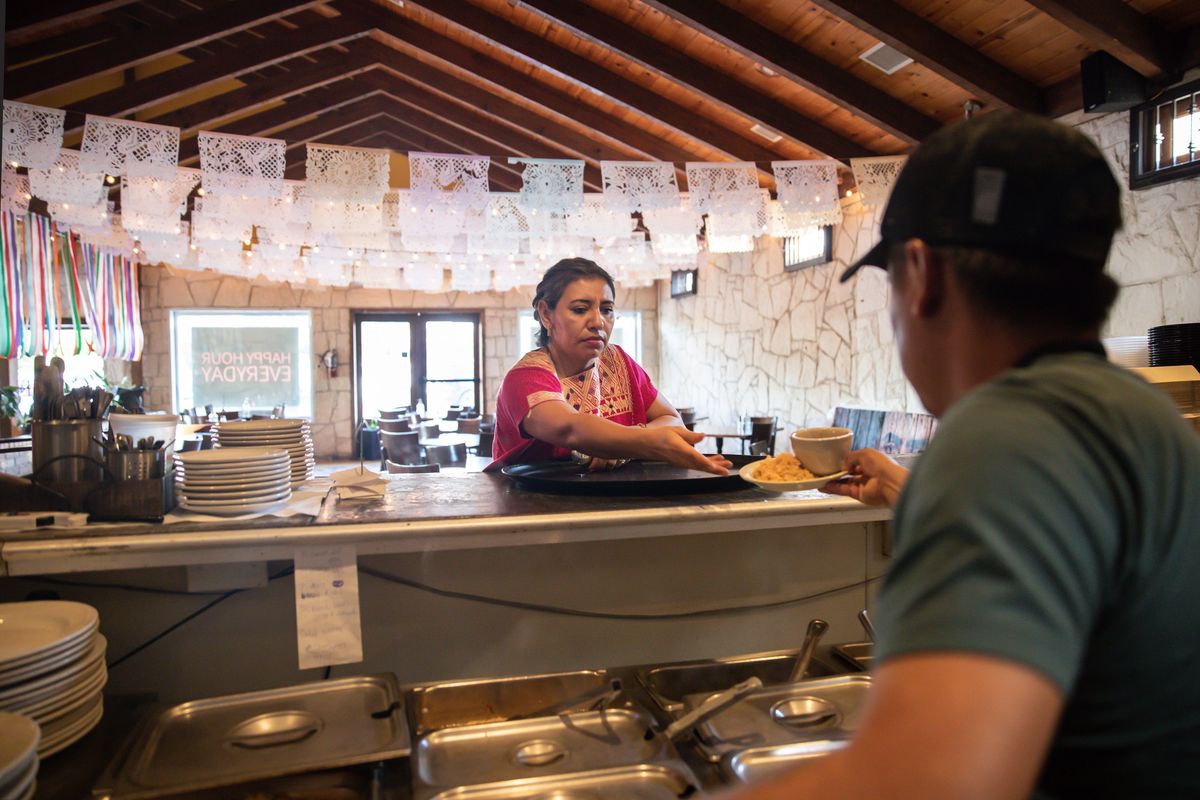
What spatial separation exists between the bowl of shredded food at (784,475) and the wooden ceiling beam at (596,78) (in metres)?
4.65

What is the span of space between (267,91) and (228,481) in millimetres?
6083

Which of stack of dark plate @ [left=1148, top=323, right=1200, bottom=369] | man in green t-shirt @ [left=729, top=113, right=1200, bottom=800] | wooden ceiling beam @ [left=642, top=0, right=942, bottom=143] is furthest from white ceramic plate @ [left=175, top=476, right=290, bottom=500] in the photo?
stack of dark plate @ [left=1148, top=323, right=1200, bottom=369]

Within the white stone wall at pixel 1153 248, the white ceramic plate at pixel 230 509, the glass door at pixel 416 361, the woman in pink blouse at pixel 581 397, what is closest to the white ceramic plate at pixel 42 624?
the white ceramic plate at pixel 230 509

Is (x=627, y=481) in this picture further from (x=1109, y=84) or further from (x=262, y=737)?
A: (x=1109, y=84)

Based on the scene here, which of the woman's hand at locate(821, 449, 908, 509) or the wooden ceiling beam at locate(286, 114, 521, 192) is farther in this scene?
the wooden ceiling beam at locate(286, 114, 521, 192)

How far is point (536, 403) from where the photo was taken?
2.04m

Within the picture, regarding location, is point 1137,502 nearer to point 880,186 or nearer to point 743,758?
point 743,758

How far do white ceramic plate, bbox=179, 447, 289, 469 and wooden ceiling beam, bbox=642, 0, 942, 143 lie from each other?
368cm

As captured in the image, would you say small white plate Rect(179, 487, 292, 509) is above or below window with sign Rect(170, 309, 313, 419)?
below

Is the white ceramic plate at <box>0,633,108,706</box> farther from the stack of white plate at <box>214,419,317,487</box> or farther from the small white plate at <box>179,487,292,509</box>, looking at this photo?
the stack of white plate at <box>214,419,317,487</box>

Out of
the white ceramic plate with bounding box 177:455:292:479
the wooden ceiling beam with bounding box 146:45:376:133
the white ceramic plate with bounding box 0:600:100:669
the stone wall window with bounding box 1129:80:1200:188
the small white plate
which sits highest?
the wooden ceiling beam with bounding box 146:45:376:133

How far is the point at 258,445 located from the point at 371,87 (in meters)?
6.52

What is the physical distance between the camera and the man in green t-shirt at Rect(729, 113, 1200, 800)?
18.5 inches

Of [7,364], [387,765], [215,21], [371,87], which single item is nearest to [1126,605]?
[387,765]
